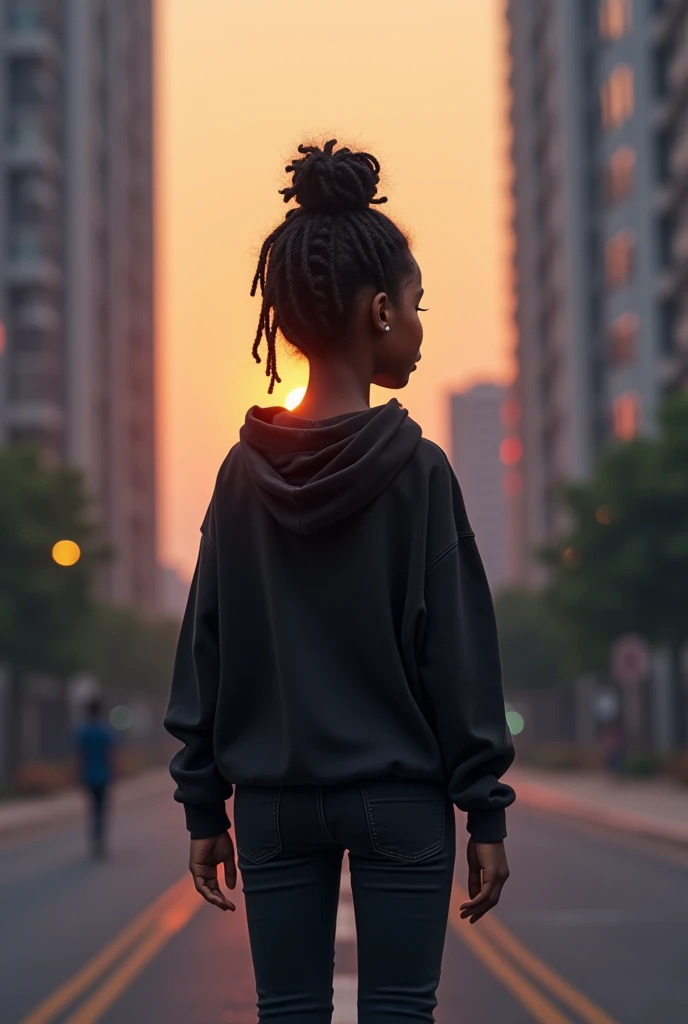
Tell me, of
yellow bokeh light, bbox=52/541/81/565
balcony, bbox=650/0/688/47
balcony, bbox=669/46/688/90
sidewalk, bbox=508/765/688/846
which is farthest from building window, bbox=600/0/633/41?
yellow bokeh light, bbox=52/541/81/565

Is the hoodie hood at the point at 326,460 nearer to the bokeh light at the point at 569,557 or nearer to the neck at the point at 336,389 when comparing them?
the neck at the point at 336,389

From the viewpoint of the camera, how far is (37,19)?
264ft

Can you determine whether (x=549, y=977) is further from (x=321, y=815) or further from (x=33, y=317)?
(x=33, y=317)

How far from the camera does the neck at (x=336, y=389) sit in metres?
3.55

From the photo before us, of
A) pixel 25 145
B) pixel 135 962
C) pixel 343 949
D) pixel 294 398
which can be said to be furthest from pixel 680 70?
pixel 294 398

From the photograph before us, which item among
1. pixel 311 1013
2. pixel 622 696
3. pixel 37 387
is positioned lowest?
pixel 622 696

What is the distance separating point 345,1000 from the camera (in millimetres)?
8359

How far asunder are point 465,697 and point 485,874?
1.11 ft

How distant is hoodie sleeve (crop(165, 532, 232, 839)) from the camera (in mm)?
3473

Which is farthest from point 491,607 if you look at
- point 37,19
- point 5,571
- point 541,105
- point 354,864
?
point 541,105

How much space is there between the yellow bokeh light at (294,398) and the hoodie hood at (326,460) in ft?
0.50

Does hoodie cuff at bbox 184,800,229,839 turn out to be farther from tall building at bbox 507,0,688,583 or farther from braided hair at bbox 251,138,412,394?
tall building at bbox 507,0,688,583

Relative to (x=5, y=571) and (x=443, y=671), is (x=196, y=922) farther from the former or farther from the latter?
(x=5, y=571)

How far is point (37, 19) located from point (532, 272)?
128 ft
